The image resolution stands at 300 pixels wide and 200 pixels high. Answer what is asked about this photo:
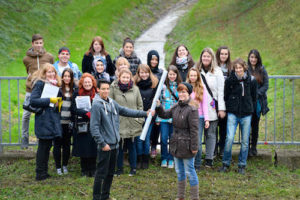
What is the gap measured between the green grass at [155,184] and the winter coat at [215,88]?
41.0 inches

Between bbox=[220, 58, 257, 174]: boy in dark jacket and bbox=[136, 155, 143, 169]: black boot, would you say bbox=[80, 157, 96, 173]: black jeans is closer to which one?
bbox=[136, 155, 143, 169]: black boot

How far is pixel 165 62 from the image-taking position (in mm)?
19672

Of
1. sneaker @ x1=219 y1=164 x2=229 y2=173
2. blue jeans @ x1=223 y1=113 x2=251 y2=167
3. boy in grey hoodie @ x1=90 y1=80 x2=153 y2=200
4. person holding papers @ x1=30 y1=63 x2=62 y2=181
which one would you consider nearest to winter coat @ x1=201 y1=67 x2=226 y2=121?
blue jeans @ x1=223 y1=113 x2=251 y2=167

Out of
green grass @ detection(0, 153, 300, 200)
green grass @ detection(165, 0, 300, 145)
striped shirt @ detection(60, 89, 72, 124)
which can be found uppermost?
green grass @ detection(165, 0, 300, 145)

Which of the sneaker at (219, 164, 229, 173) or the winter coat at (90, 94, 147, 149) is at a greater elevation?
the winter coat at (90, 94, 147, 149)

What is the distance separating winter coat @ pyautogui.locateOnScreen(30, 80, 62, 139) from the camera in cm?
738

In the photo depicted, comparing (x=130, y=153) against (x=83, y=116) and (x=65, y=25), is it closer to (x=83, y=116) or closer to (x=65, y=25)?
(x=83, y=116)

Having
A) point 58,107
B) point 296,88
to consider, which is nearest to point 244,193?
point 58,107

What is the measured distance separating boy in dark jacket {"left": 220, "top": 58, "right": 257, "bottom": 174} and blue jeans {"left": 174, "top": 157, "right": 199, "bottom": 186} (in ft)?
5.37

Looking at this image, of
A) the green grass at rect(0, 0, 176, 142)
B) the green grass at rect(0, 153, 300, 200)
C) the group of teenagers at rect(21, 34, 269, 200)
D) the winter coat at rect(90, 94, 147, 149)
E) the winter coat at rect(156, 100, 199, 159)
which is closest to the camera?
the winter coat at rect(90, 94, 147, 149)

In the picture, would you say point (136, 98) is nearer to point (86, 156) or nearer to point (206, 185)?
point (86, 156)

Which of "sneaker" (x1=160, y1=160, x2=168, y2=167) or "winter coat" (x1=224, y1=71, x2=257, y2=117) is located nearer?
"winter coat" (x1=224, y1=71, x2=257, y2=117)

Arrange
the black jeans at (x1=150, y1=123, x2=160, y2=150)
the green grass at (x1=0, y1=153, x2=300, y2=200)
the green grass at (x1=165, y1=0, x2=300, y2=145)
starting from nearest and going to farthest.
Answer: the green grass at (x1=0, y1=153, x2=300, y2=200)
the black jeans at (x1=150, y1=123, x2=160, y2=150)
the green grass at (x1=165, y1=0, x2=300, y2=145)

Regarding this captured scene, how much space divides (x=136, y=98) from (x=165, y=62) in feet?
39.5
